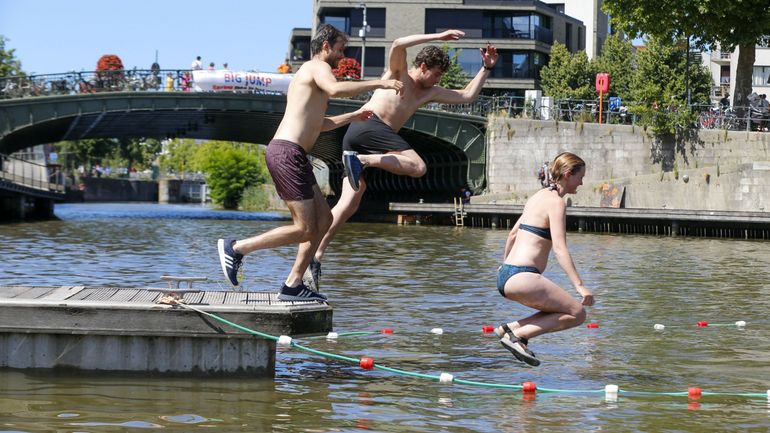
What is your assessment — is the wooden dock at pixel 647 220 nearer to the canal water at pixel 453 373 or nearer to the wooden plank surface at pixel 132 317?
the canal water at pixel 453 373

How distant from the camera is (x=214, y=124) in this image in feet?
208

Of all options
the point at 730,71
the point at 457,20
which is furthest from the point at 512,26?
the point at 730,71

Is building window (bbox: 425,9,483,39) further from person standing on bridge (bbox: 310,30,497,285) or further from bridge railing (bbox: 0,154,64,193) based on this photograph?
person standing on bridge (bbox: 310,30,497,285)

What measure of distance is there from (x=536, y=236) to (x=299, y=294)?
214 cm

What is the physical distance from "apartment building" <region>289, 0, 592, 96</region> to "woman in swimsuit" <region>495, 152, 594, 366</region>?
76.5 meters

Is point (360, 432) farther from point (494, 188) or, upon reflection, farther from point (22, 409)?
point (494, 188)

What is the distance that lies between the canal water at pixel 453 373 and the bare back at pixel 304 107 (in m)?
2.03

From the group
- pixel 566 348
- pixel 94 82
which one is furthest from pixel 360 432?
pixel 94 82

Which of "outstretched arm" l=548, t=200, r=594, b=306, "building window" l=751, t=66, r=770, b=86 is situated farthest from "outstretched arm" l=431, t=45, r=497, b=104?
"building window" l=751, t=66, r=770, b=86

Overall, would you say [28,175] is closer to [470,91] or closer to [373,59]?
[373,59]

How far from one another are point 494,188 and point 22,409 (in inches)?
1945

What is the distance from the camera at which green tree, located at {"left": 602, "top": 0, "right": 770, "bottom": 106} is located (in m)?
48.9

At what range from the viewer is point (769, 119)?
50875mm

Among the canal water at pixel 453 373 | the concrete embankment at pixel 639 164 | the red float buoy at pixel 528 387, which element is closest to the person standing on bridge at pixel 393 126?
the canal water at pixel 453 373
